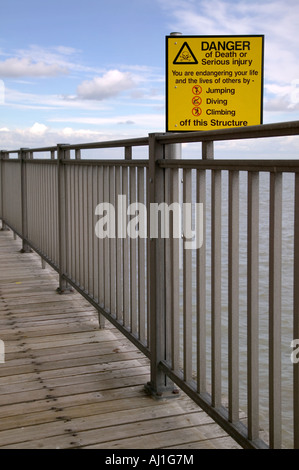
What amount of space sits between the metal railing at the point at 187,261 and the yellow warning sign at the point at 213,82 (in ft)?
2.18

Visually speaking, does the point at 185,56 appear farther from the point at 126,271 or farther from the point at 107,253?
the point at 126,271

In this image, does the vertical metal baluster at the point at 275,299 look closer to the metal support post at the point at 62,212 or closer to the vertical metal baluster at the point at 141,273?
the vertical metal baluster at the point at 141,273

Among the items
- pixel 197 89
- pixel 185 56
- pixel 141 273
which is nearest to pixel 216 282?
pixel 141 273

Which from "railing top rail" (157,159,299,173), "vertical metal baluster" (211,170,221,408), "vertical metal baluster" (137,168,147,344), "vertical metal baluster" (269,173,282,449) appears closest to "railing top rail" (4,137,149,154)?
"vertical metal baluster" (137,168,147,344)

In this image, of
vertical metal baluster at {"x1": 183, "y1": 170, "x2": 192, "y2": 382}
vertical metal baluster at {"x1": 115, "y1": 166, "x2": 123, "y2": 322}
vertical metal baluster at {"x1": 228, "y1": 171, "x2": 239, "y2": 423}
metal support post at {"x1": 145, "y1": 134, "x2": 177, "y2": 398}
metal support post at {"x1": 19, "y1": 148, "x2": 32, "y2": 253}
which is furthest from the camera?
metal support post at {"x1": 19, "y1": 148, "x2": 32, "y2": 253}

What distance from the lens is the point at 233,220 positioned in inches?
88.2

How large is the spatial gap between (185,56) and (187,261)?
1.89 m

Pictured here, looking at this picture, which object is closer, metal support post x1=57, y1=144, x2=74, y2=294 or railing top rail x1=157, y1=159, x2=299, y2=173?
railing top rail x1=157, y1=159, x2=299, y2=173

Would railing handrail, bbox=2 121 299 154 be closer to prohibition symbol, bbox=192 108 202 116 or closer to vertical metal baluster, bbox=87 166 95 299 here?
vertical metal baluster, bbox=87 166 95 299

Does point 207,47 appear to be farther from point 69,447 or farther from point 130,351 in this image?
point 69,447

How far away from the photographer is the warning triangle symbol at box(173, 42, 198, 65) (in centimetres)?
402

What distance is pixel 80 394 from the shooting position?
323cm
